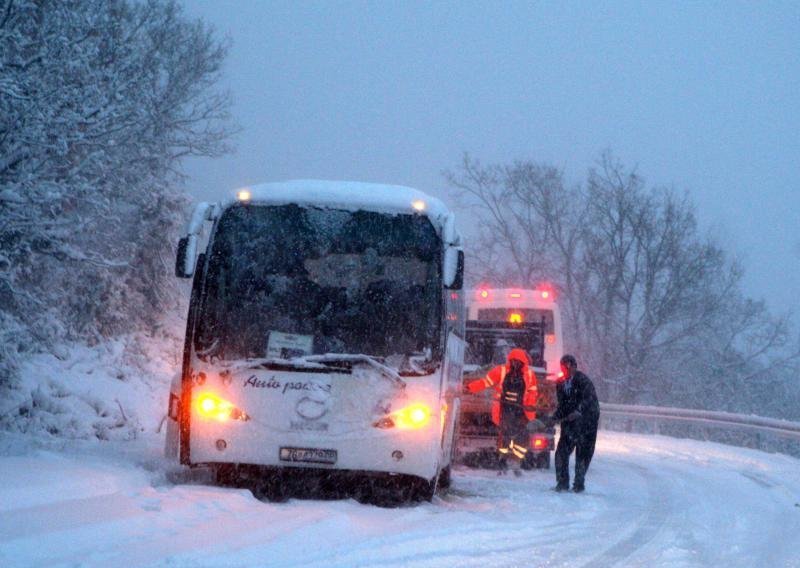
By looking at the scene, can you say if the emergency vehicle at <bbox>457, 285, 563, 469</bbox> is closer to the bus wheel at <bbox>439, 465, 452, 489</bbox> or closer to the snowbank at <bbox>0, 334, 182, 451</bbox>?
the bus wheel at <bbox>439, 465, 452, 489</bbox>

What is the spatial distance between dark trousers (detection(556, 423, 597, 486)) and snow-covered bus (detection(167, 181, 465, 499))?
267 cm

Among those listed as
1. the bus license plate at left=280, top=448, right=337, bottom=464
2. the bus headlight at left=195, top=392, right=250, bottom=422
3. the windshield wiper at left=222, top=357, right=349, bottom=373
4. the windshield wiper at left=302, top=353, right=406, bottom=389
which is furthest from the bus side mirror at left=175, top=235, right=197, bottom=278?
the bus license plate at left=280, top=448, right=337, bottom=464

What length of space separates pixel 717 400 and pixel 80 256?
36880mm

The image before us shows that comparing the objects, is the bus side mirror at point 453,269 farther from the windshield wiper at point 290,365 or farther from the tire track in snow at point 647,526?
the tire track in snow at point 647,526

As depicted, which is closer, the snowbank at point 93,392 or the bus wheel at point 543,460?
the bus wheel at point 543,460

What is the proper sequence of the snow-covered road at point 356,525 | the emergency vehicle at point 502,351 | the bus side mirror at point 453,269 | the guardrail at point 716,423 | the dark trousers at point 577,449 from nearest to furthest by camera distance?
1. the snow-covered road at point 356,525
2. the bus side mirror at point 453,269
3. the dark trousers at point 577,449
4. the emergency vehicle at point 502,351
5. the guardrail at point 716,423

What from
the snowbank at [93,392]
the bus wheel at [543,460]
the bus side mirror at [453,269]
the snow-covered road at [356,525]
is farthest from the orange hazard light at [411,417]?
the bus wheel at [543,460]

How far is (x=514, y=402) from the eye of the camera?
48.1ft

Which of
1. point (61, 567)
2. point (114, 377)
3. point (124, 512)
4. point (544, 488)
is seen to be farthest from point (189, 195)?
point (61, 567)

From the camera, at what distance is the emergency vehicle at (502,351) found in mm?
15773

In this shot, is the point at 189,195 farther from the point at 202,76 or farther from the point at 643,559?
the point at 643,559

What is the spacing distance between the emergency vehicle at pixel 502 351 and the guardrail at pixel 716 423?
3651 mm

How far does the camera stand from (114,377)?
25516 mm

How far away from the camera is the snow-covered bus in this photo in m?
9.92
